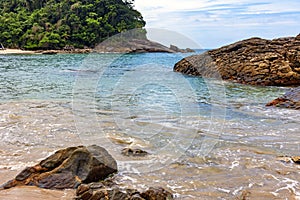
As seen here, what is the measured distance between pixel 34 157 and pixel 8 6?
90.8 metres

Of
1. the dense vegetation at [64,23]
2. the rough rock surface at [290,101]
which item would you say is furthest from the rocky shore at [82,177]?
the dense vegetation at [64,23]

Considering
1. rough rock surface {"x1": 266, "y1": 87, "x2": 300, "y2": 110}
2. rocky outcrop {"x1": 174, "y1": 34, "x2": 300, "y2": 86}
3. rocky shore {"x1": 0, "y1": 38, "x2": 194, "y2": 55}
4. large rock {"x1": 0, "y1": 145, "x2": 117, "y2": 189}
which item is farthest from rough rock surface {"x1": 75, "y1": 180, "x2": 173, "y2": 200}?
rocky shore {"x1": 0, "y1": 38, "x2": 194, "y2": 55}

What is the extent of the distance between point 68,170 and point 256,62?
55.1 feet

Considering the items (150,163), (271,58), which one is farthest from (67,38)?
(150,163)

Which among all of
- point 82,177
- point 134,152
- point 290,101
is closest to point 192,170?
point 134,152

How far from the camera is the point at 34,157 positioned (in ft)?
18.3

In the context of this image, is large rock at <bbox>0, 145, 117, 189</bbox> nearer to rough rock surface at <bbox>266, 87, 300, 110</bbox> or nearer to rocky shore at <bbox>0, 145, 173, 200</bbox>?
rocky shore at <bbox>0, 145, 173, 200</bbox>

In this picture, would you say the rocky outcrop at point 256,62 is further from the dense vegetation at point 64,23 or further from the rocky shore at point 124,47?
the dense vegetation at point 64,23

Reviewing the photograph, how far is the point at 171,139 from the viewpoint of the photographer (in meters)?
6.92

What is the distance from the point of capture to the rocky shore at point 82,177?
383 centimetres

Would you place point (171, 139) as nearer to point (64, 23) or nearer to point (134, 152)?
point (134, 152)

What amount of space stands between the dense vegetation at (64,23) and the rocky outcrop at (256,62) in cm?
5268

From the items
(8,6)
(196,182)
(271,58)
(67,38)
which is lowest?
(196,182)

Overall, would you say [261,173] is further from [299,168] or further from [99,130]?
[99,130]
